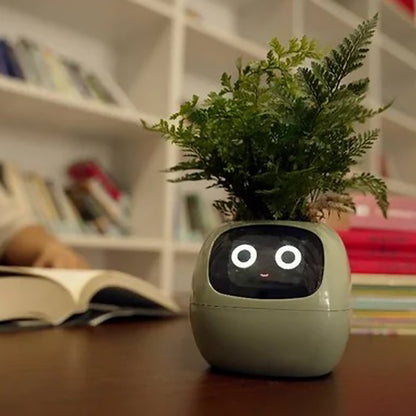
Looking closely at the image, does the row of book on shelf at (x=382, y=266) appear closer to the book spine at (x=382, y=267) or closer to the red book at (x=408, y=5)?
the book spine at (x=382, y=267)

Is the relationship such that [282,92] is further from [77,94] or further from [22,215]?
[77,94]

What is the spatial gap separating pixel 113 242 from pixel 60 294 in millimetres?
1063

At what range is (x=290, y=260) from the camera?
17.6 inches

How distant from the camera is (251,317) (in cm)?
44

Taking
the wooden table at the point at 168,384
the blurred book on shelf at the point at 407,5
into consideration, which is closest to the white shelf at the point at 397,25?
the blurred book on shelf at the point at 407,5

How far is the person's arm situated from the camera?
116cm

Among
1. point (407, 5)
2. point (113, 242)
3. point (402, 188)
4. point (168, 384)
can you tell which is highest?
point (407, 5)

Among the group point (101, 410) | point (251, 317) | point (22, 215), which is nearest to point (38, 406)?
point (101, 410)

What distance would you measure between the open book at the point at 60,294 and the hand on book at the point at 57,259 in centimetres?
26

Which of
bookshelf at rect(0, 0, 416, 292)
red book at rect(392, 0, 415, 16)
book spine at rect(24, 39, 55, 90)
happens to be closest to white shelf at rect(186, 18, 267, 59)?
bookshelf at rect(0, 0, 416, 292)

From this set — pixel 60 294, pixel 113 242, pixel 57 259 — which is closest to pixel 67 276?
pixel 60 294

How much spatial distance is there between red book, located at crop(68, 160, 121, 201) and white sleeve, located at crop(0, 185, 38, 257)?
24.5 inches

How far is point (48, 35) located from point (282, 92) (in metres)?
1.76

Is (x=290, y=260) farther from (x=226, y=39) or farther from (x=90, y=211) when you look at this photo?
(x=226, y=39)
